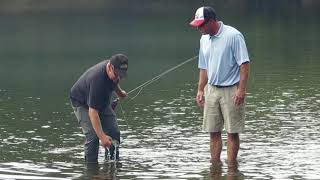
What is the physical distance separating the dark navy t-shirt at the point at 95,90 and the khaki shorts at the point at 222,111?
1.22 metres

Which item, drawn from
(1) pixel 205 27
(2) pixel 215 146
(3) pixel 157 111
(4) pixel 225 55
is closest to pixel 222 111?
(2) pixel 215 146

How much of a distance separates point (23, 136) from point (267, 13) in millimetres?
52421

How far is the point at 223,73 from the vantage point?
1095cm

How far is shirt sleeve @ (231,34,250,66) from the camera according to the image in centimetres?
1070

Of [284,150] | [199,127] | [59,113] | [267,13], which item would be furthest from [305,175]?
[267,13]

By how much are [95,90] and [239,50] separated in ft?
6.04

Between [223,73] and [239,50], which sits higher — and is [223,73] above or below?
below

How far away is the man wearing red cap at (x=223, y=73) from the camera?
10.7 metres

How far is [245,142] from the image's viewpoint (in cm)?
1321

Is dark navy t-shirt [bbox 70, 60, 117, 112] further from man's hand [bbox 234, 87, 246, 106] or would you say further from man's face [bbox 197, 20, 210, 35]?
man's hand [bbox 234, 87, 246, 106]

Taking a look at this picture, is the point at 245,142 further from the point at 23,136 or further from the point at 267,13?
the point at 267,13

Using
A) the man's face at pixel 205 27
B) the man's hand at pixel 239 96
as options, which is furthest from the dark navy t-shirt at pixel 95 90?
the man's hand at pixel 239 96

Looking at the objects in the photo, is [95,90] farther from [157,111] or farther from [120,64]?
[157,111]

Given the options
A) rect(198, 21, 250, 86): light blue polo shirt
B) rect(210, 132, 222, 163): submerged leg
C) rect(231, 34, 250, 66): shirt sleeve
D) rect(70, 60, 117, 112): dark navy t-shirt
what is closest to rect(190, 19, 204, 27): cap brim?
rect(198, 21, 250, 86): light blue polo shirt
